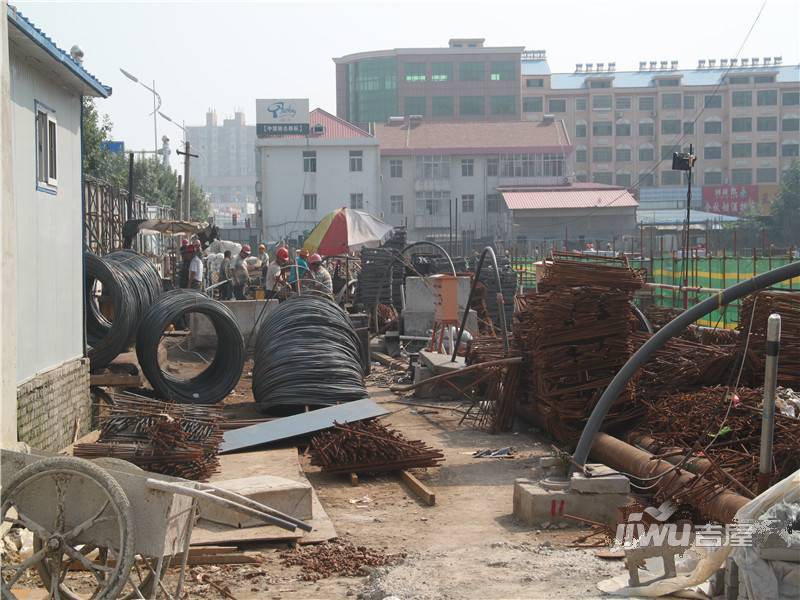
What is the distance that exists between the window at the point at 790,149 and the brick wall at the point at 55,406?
91.6m

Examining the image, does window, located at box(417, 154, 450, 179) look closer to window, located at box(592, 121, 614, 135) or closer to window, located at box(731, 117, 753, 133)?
window, located at box(592, 121, 614, 135)

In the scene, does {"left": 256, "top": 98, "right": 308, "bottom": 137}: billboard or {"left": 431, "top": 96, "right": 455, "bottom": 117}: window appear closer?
{"left": 256, "top": 98, "right": 308, "bottom": 137}: billboard

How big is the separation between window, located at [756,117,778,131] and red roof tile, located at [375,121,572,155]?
2517 centimetres

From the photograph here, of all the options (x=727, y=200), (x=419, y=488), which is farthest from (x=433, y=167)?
(x=419, y=488)

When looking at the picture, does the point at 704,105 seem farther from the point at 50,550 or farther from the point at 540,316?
the point at 50,550

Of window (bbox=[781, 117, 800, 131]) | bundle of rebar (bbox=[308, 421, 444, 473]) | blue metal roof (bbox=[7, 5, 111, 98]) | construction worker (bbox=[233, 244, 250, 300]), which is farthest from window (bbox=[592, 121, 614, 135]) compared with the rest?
bundle of rebar (bbox=[308, 421, 444, 473])

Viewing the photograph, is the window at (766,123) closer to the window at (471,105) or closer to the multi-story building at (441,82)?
the multi-story building at (441,82)

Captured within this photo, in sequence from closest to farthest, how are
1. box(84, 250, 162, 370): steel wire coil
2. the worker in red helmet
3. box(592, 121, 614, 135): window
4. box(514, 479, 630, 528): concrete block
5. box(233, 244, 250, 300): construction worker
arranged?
box(514, 479, 630, 528): concrete block
box(84, 250, 162, 370): steel wire coil
the worker in red helmet
box(233, 244, 250, 300): construction worker
box(592, 121, 614, 135): window

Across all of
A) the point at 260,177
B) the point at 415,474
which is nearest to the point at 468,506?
the point at 415,474

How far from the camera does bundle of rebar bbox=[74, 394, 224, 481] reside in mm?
8352

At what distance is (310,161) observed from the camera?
70438 mm

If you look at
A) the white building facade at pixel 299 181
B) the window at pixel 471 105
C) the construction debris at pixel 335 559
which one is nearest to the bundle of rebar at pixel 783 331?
the construction debris at pixel 335 559

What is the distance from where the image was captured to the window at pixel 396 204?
7462 centimetres

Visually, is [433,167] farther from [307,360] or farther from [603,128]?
[307,360]
